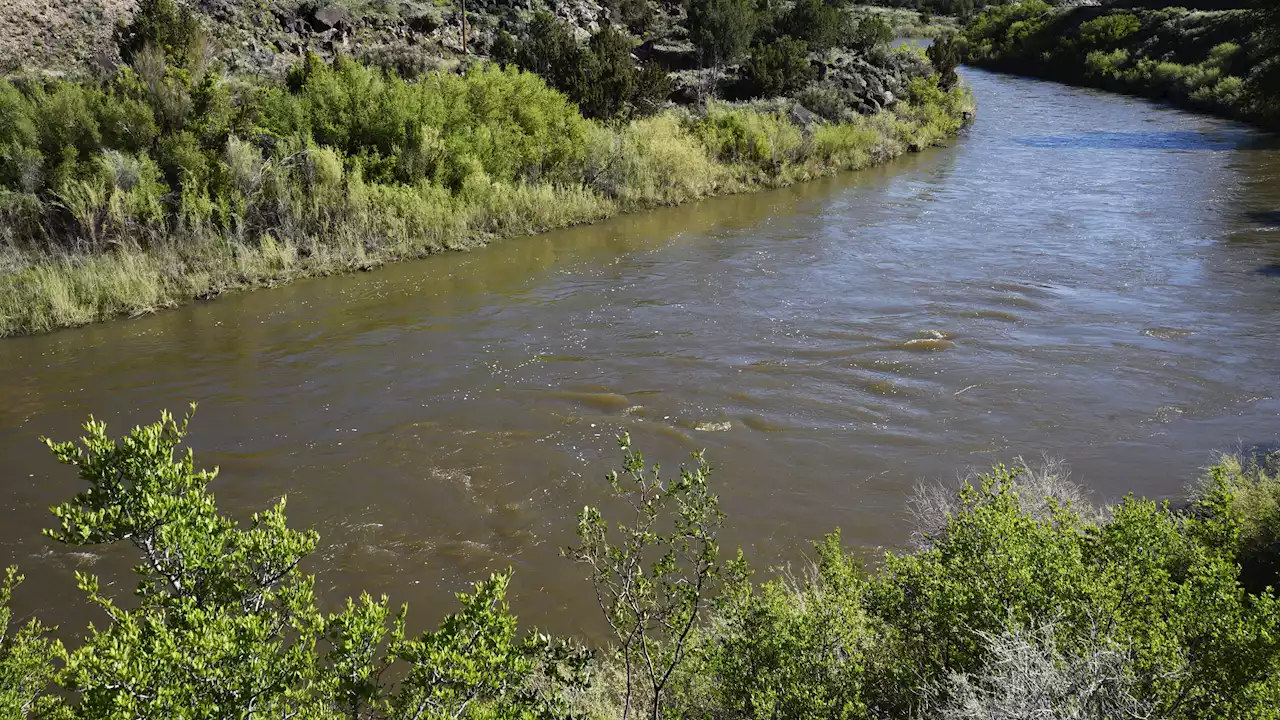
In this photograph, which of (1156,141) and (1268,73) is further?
(1268,73)

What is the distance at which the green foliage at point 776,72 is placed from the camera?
2483 cm

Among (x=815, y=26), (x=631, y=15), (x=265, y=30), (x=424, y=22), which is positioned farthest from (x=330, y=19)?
(x=815, y=26)

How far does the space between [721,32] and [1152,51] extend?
24.1 metres

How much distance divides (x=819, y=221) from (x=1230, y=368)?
351 inches

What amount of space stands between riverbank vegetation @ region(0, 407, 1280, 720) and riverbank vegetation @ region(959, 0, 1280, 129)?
2938 centimetres

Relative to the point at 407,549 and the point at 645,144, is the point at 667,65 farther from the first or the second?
the point at 407,549

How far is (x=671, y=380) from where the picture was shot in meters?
9.78

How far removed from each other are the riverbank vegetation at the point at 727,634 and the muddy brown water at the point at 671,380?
228 centimetres

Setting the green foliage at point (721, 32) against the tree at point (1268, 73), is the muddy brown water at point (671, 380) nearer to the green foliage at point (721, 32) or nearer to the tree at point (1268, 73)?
the green foliage at point (721, 32)

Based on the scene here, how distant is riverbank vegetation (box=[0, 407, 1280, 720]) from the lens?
2922 mm

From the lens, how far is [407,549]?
6.70 metres

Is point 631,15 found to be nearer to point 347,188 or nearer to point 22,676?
point 347,188

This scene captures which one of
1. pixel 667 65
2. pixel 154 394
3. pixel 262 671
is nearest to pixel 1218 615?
pixel 262 671

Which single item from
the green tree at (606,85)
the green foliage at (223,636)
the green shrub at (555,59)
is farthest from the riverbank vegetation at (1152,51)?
the green foliage at (223,636)
